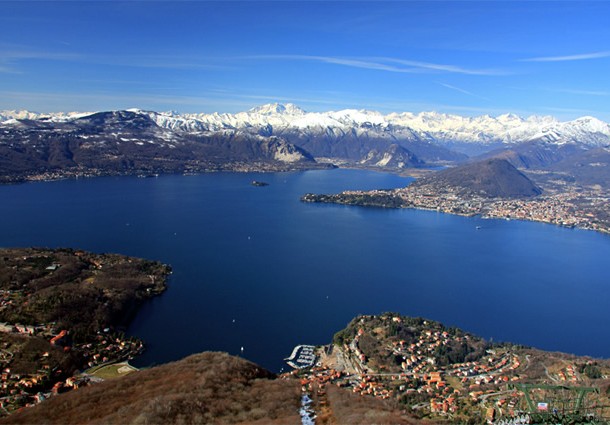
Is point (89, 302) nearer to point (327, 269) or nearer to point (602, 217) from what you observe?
point (327, 269)

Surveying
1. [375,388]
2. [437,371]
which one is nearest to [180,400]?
[375,388]

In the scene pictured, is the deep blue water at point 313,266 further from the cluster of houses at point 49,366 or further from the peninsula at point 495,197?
the peninsula at point 495,197

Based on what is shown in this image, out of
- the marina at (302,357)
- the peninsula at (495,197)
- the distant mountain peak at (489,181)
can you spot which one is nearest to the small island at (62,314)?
the marina at (302,357)

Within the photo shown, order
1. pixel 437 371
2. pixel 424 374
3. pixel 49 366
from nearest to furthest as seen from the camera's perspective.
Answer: pixel 49 366, pixel 424 374, pixel 437 371

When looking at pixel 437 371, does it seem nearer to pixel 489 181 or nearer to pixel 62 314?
pixel 62 314

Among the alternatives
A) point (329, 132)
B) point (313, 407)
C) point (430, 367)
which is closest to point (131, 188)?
point (430, 367)
